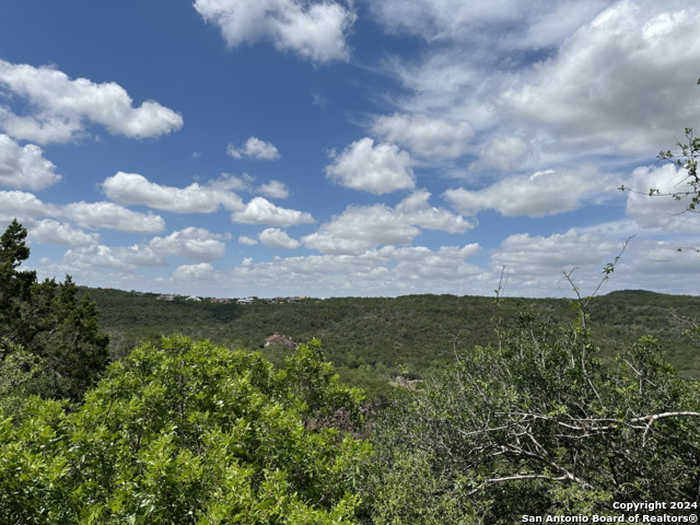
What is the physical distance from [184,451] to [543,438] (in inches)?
329

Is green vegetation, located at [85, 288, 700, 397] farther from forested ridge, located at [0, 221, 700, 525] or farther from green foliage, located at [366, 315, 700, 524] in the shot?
green foliage, located at [366, 315, 700, 524]

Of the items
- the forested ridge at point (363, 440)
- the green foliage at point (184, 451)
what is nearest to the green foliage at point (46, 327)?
the forested ridge at point (363, 440)

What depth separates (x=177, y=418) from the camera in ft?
24.4

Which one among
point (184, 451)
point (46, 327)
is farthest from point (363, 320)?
point (184, 451)

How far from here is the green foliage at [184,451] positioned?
398cm

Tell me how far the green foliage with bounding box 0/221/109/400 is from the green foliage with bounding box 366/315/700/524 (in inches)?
1043

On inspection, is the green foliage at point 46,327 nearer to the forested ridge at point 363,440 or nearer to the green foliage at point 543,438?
the forested ridge at point 363,440

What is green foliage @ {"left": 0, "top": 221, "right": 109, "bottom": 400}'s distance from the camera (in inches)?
1009

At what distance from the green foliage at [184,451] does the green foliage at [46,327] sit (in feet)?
74.1

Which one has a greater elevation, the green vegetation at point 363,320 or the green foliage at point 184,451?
the green foliage at point 184,451

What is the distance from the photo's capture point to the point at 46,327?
91.8ft

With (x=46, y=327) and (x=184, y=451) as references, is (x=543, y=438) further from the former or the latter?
(x=46, y=327)

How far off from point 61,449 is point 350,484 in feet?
17.1

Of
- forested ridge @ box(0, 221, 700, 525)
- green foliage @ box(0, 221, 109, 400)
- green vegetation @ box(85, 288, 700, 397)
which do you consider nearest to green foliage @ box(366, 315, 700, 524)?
forested ridge @ box(0, 221, 700, 525)
